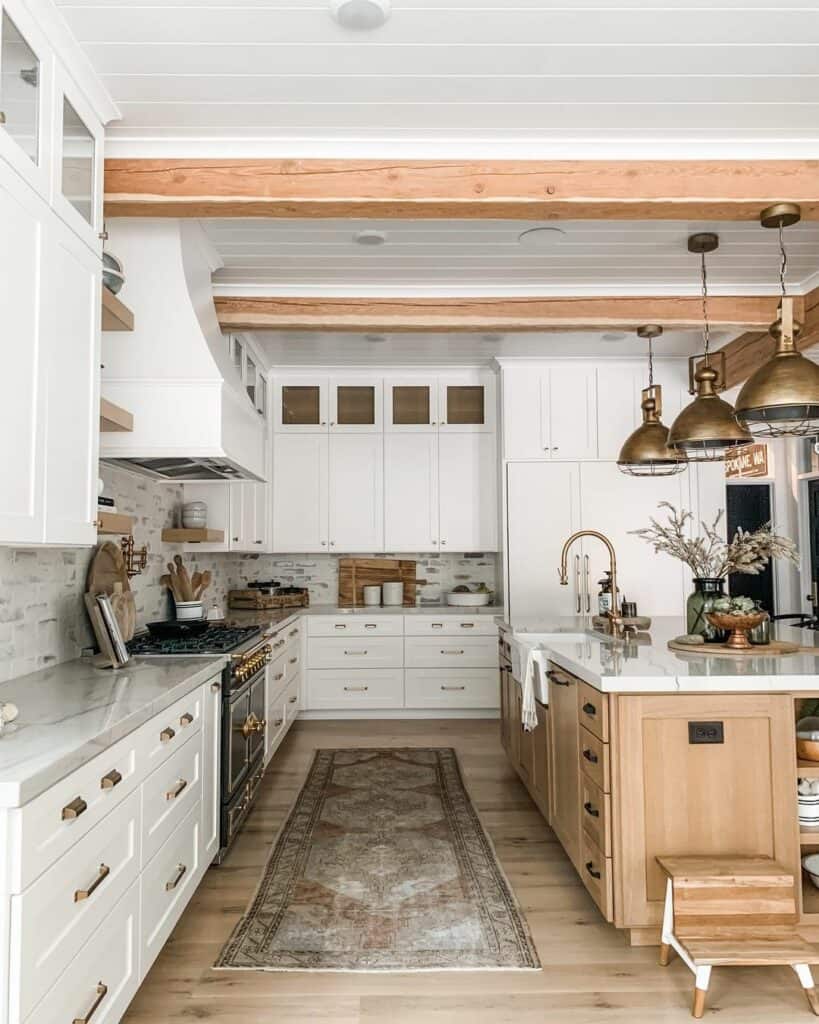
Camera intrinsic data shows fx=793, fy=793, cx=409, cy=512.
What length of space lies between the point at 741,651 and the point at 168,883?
7.56 ft

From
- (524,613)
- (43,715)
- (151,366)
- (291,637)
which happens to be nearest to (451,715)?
(524,613)

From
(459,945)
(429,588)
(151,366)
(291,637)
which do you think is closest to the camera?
(459,945)

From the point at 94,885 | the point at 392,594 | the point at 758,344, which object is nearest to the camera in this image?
the point at 94,885

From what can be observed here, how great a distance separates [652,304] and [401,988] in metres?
3.62

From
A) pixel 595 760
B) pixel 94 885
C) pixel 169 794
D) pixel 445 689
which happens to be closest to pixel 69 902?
pixel 94 885

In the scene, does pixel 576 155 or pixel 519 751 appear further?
pixel 519 751

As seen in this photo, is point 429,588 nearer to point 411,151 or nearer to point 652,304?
point 652,304

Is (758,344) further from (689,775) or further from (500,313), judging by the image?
(689,775)

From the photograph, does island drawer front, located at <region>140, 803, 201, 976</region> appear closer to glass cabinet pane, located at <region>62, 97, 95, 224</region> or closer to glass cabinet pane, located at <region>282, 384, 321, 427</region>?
glass cabinet pane, located at <region>62, 97, 95, 224</region>

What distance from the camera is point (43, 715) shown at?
2189mm

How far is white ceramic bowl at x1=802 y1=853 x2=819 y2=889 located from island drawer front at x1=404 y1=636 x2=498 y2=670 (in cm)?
348

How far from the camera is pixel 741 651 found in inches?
126

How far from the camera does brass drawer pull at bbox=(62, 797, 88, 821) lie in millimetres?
1731

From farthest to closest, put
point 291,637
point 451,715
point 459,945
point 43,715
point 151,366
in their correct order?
1. point 451,715
2. point 291,637
3. point 151,366
4. point 459,945
5. point 43,715
